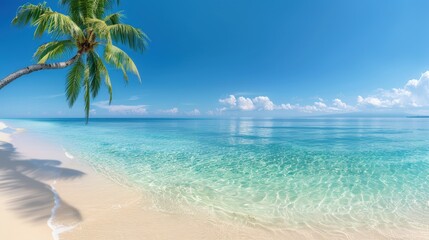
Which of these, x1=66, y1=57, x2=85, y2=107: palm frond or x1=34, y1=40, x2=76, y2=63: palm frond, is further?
x1=66, y1=57, x2=85, y2=107: palm frond

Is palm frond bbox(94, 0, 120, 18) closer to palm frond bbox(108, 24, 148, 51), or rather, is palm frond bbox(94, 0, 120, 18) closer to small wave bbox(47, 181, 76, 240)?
palm frond bbox(108, 24, 148, 51)

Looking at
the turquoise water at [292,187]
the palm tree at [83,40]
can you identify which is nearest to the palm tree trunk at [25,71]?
the palm tree at [83,40]

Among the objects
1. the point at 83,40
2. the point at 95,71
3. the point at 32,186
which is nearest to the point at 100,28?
the point at 83,40

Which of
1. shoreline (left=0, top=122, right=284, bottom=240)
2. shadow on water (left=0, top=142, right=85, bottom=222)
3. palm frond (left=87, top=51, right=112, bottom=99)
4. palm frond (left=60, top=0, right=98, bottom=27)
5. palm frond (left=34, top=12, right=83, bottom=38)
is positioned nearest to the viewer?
shoreline (left=0, top=122, right=284, bottom=240)

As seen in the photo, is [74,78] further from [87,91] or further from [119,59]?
[119,59]

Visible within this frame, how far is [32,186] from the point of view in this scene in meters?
6.64

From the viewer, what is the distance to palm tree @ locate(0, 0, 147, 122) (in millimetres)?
6504

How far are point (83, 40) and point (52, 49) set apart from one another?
2078 millimetres

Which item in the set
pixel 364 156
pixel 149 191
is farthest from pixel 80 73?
pixel 364 156

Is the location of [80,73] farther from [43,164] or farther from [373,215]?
[373,215]

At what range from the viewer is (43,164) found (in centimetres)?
991

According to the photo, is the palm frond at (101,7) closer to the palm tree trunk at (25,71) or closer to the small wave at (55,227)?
the palm tree trunk at (25,71)

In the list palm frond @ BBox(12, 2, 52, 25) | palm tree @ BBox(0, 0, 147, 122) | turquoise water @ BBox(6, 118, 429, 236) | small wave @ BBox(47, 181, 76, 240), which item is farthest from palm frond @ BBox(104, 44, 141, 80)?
small wave @ BBox(47, 181, 76, 240)

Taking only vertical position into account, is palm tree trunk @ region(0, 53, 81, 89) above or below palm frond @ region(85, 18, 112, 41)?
below
